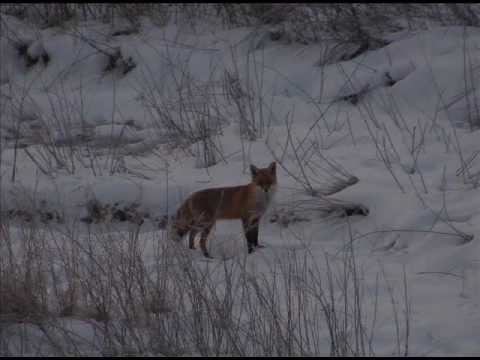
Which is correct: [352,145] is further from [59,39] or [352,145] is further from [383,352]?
[59,39]

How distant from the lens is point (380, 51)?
9.60 m

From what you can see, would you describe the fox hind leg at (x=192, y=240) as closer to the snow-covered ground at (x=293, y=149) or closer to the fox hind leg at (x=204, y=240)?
the fox hind leg at (x=204, y=240)

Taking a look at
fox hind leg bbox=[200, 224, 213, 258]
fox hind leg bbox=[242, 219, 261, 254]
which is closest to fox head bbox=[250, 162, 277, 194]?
fox hind leg bbox=[242, 219, 261, 254]

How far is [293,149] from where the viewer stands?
22.4 ft

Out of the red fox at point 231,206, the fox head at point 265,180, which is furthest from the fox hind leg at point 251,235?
the fox head at point 265,180

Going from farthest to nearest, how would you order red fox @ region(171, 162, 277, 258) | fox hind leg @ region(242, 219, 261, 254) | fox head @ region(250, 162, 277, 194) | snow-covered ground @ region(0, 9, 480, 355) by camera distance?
1. fox head @ region(250, 162, 277, 194)
2. red fox @ region(171, 162, 277, 258)
3. fox hind leg @ region(242, 219, 261, 254)
4. snow-covered ground @ region(0, 9, 480, 355)

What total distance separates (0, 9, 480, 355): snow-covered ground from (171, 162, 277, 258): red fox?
178 millimetres

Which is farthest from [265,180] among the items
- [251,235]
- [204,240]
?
[204,240]

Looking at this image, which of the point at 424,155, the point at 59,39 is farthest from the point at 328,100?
the point at 59,39

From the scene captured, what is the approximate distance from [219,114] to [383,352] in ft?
17.2

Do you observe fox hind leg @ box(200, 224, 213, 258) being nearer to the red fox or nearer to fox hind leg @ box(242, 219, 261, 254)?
the red fox

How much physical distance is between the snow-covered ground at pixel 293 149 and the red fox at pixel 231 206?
18 centimetres

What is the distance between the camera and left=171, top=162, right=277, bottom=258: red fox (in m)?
5.91

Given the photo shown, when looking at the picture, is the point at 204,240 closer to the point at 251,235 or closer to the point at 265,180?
the point at 251,235
